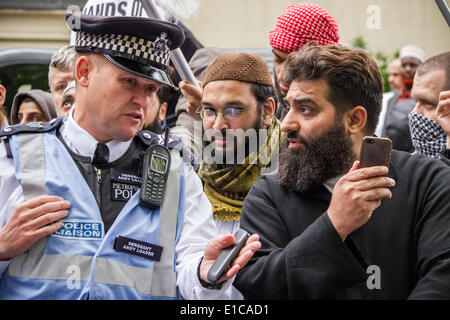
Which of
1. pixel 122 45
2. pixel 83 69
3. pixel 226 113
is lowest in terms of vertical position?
pixel 226 113

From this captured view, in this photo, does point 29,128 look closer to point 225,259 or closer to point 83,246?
point 83,246

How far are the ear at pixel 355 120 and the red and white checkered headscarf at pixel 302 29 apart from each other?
1130 mm

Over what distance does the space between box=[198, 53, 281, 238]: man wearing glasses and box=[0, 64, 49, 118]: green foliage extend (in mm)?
3603

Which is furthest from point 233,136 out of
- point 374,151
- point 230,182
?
point 374,151

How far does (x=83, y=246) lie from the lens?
2.92m

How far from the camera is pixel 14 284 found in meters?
2.90

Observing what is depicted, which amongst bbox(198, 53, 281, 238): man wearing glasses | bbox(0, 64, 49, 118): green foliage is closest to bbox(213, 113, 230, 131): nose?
bbox(198, 53, 281, 238): man wearing glasses

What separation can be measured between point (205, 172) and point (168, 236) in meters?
1.07

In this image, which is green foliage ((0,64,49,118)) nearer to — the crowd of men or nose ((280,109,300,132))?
the crowd of men

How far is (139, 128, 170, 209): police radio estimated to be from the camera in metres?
3.04

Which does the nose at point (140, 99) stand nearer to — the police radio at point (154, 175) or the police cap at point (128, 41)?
the police cap at point (128, 41)

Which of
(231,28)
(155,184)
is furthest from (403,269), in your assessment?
(231,28)

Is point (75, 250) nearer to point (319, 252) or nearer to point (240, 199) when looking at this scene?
point (319, 252)

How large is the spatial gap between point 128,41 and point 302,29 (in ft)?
4.45
